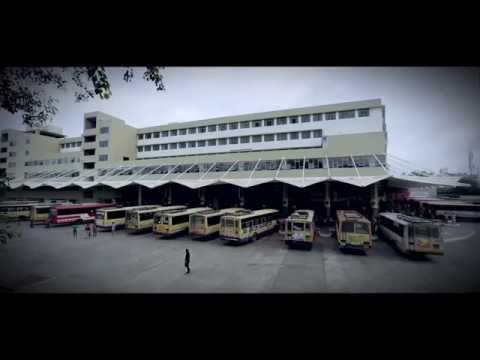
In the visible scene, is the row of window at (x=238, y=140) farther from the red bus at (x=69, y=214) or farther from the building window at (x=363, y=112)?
the red bus at (x=69, y=214)

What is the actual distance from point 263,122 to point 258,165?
40.6 feet

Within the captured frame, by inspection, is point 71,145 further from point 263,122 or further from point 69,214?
point 263,122

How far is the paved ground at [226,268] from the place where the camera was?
Answer: 28.5 feet

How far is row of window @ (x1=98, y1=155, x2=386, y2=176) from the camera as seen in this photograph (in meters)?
20.8

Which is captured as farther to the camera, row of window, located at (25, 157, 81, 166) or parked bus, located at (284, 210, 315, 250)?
row of window, located at (25, 157, 81, 166)

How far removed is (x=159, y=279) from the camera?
31.2ft

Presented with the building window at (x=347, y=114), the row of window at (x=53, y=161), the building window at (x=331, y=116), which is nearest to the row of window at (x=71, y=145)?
the row of window at (x=53, y=161)

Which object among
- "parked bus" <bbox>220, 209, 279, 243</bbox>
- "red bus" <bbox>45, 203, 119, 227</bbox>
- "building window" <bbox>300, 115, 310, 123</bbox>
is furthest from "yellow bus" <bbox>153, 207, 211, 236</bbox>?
"building window" <bbox>300, 115, 310, 123</bbox>

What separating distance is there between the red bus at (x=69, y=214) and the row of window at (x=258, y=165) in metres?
7.14

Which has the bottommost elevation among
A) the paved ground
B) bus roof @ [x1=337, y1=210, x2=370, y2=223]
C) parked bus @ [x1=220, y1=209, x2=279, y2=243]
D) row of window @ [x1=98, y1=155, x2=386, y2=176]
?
the paved ground

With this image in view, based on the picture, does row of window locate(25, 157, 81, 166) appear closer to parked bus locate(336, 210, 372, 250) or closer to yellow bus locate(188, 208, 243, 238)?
yellow bus locate(188, 208, 243, 238)

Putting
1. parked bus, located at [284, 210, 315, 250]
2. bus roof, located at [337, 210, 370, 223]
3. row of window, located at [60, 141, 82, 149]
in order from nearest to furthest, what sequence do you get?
bus roof, located at [337, 210, 370, 223] < parked bus, located at [284, 210, 315, 250] < row of window, located at [60, 141, 82, 149]
